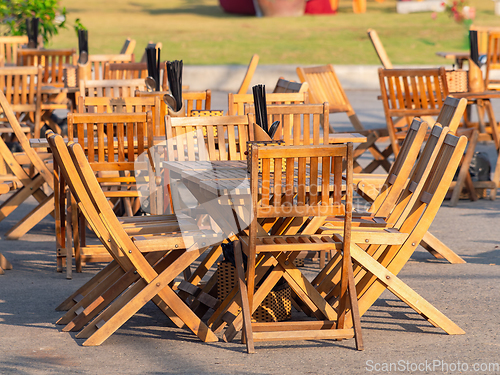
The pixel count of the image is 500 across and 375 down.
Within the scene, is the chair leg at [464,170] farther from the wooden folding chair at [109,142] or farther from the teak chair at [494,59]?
the wooden folding chair at [109,142]

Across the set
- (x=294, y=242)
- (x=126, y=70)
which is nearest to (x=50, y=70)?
(x=126, y=70)

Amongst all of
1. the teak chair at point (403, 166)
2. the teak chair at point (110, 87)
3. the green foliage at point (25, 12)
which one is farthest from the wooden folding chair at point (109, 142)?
the green foliage at point (25, 12)

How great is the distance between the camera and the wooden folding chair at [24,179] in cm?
579

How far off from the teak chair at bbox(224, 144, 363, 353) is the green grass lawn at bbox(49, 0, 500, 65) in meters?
18.8

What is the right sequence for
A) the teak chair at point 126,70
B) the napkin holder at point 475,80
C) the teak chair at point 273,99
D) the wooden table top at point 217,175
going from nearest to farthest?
the wooden table top at point 217,175 → the teak chair at point 273,99 → the teak chair at point 126,70 → the napkin holder at point 475,80

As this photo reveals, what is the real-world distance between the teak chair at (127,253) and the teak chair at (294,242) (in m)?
0.26

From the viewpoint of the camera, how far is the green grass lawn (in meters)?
24.2

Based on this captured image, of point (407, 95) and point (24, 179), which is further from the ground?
point (407, 95)

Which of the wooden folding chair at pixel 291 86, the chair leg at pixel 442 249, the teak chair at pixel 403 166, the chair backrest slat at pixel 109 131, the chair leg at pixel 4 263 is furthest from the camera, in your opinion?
the wooden folding chair at pixel 291 86

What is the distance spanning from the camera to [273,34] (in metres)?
29.8

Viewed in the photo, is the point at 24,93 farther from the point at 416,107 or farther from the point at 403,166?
the point at 403,166

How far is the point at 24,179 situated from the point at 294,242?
3064 millimetres

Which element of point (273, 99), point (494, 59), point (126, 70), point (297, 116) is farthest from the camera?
point (494, 59)

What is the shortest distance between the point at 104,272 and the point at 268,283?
111cm
